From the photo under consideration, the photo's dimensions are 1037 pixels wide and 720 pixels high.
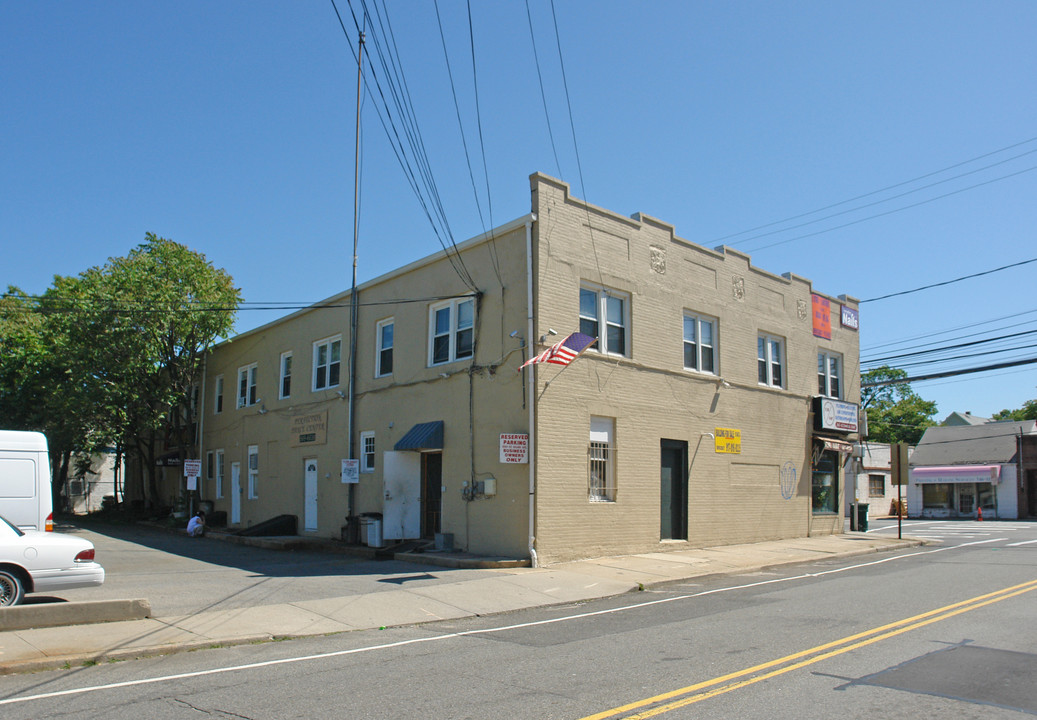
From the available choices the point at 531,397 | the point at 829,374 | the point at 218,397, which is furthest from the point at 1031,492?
the point at 218,397

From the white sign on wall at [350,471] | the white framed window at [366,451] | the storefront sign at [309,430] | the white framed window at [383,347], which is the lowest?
the white sign on wall at [350,471]

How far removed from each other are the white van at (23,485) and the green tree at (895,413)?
71.3 meters

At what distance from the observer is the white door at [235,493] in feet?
93.2

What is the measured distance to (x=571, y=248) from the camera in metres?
17.5

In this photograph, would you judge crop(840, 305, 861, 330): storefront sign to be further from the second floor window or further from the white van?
the white van

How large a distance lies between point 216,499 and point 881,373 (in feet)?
218

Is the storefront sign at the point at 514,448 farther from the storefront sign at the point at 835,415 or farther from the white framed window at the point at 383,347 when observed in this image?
the storefront sign at the point at 835,415

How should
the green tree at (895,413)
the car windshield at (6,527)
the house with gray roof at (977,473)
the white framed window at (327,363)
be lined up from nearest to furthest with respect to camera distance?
the car windshield at (6,527) → the white framed window at (327,363) → the house with gray roof at (977,473) → the green tree at (895,413)

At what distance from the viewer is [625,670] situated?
7391 mm

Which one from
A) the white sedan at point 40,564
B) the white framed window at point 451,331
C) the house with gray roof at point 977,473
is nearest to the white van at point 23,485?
the white sedan at point 40,564

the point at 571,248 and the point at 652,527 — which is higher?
the point at 571,248

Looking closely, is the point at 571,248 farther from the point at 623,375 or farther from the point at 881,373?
the point at 881,373

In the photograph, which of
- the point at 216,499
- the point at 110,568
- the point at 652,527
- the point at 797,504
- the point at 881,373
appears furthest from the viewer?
the point at 881,373

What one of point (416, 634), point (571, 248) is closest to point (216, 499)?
point (571, 248)
